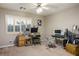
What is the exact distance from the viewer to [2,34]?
2.53m

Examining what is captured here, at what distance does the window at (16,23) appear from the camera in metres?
2.48

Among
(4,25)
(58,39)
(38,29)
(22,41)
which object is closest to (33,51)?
(22,41)

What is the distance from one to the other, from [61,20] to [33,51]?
985 millimetres

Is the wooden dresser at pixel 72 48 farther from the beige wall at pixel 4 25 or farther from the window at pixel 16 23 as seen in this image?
the window at pixel 16 23

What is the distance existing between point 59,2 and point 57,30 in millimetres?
707

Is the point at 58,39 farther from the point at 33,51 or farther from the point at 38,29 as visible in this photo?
the point at 33,51

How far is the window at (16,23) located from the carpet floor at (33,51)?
454 millimetres

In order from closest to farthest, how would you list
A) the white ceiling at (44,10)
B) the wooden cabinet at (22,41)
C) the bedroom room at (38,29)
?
the white ceiling at (44,10) → the bedroom room at (38,29) → the wooden cabinet at (22,41)

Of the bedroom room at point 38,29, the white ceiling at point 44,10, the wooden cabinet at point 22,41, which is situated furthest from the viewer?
the wooden cabinet at point 22,41

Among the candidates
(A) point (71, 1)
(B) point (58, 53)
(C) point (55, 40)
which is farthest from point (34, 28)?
(A) point (71, 1)

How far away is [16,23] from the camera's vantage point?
2516mm

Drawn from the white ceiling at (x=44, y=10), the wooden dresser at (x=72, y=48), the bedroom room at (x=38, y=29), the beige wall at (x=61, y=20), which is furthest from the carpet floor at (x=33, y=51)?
the white ceiling at (x=44, y=10)

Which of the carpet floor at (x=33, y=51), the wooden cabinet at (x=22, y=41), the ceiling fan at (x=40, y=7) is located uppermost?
the ceiling fan at (x=40, y=7)

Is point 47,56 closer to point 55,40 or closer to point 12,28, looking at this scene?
point 55,40
